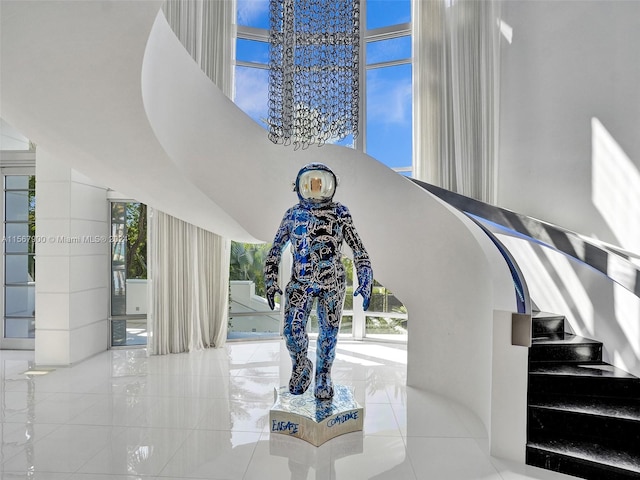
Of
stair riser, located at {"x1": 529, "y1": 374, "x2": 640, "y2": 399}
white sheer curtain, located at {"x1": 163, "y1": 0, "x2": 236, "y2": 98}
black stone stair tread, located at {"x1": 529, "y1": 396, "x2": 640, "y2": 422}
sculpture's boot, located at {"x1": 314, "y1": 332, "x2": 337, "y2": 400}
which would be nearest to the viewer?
black stone stair tread, located at {"x1": 529, "y1": 396, "x2": 640, "y2": 422}

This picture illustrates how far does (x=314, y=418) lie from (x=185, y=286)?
9.84 ft

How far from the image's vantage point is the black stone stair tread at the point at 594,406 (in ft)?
7.71

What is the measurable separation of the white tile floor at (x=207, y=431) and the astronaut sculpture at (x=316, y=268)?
49 cm

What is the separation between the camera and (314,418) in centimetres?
255

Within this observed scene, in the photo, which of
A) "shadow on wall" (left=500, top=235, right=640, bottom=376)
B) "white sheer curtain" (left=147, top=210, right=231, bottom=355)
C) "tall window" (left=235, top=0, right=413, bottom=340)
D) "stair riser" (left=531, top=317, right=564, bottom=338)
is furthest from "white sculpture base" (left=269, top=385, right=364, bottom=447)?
"tall window" (left=235, top=0, right=413, bottom=340)

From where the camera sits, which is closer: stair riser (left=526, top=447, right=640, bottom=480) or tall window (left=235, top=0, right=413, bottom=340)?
stair riser (left=526, top=447, right=640, bottom=480)

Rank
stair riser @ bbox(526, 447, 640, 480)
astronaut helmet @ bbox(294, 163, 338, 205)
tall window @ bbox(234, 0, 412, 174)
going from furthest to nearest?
tall window @ bbox(234, 0, 412, 174), astronaut helmet @ bbox(294, 163, 338, 205), stair riser @ bbox(526, 447, 640, 480)

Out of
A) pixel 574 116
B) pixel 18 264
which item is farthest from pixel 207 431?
pixel 18 264

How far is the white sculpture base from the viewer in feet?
8.36

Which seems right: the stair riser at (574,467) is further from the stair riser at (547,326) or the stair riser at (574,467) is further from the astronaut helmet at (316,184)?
the astronaut helmet at (316,184)

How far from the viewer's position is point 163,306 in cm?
486

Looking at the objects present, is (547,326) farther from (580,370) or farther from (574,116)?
(574,116)

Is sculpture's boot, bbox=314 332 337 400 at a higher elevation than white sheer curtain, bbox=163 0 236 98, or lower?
lower

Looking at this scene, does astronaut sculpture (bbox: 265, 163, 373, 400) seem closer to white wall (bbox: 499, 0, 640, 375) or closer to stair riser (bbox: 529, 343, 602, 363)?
stair riser (bbox: 529, 343, 602, 363)
